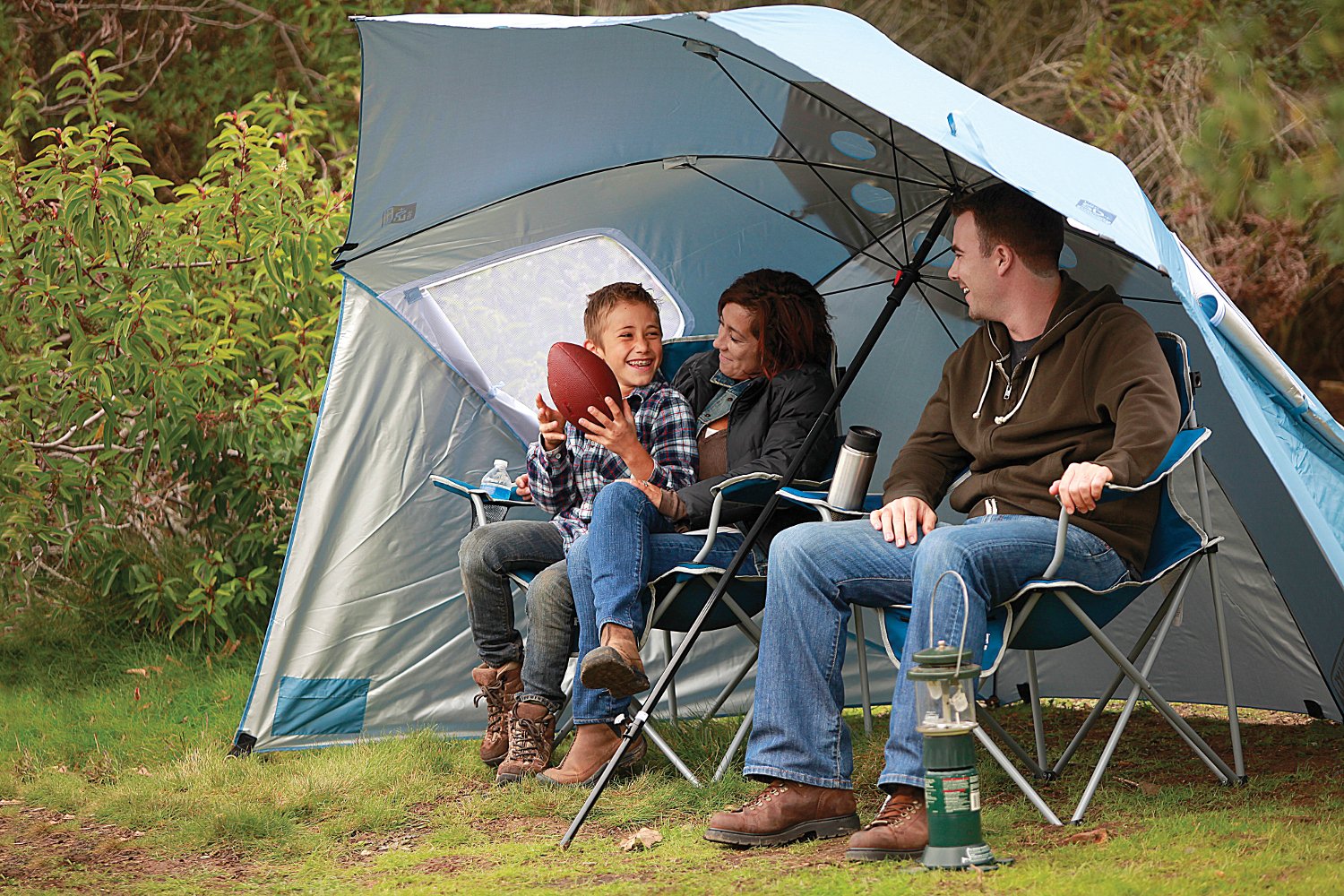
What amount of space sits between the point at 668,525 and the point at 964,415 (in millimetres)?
640

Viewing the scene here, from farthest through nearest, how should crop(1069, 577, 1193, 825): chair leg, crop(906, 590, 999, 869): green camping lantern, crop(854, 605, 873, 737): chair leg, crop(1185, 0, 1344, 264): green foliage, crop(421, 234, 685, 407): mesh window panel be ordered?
crop(1185, 0, 1344, 264): green foliage
crop(421, 234, 685, 407): mesh window panel
crop(854, 605, 873, 737): chair leg
crop(1069, 577, 1193, 825): chair leg
crop(906, 590, 999, 869): green camping lantern

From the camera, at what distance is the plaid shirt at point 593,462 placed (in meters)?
3.12

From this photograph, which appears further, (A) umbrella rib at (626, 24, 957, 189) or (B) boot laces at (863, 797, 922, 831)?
(A) umbrella rib at (626, 24, 957, 189)

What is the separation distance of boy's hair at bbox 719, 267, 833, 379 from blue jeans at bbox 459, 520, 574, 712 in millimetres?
636

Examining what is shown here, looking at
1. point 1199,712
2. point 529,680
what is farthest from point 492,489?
point 1199,712

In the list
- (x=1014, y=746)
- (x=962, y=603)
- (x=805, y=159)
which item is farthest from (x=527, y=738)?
(x=805, y=159)

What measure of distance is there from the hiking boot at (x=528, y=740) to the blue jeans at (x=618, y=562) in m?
0.10

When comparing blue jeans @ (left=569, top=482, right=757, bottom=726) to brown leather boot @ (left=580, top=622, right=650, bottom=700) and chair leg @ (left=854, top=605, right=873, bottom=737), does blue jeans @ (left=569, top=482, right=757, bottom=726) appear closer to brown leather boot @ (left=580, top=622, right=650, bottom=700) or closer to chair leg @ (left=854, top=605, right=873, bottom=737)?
brown leather boot @ (left=580, top=622, right=650, bottom=700)

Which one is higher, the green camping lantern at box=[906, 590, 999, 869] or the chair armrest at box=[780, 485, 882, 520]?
the chair armrest at box=[780, 485, 882, 520]

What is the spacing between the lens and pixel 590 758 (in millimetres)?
2914

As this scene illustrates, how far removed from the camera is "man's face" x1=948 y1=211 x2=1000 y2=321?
2715mm

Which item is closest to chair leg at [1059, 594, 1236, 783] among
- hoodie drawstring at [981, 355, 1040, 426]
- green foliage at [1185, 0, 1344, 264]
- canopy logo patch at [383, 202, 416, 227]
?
hoodie drawstring at [981, 355, 1040, 426]

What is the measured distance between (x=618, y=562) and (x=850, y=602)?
0.51m

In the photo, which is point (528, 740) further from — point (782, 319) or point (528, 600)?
point (782, 319)
